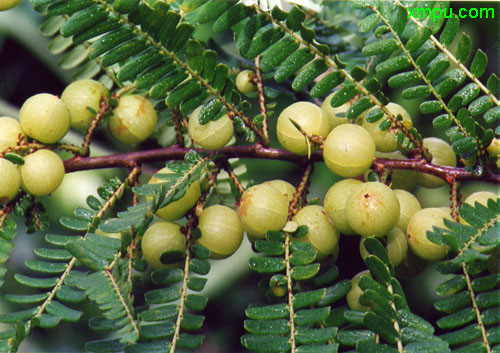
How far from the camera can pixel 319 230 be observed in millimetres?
761

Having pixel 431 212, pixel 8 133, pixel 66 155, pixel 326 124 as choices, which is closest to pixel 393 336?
pixel 431 212

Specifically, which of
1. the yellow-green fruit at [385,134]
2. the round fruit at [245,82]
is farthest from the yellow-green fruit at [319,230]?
the round fruit at [245,82]

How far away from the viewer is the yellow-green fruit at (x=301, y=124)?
0.79 meters

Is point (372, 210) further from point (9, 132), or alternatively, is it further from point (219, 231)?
point (9, 132)

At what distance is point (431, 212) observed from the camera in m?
0.75

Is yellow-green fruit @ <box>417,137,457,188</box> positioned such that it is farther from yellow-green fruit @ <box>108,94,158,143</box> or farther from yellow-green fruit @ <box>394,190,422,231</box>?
yellow-green fruit @ <box>108,94,158,143</box>

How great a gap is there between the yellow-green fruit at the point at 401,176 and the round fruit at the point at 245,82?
Answer: 0.23m

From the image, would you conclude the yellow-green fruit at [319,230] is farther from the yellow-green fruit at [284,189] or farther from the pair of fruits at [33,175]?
the pair of fruits at [33,175]

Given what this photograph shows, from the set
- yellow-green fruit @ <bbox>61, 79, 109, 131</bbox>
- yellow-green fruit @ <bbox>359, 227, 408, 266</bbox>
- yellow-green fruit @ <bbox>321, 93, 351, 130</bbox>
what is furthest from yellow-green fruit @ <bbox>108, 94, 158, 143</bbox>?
yellow-green fruit @ <bbox>359, 227, 408, 266</bbox>

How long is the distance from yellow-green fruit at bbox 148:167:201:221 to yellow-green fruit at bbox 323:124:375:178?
7.0 inches

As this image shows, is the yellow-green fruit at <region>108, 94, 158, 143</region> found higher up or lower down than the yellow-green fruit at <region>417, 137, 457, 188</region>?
higher up

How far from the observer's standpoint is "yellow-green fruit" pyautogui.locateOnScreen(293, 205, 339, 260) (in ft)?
2.49

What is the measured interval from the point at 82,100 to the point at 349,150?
40 cm

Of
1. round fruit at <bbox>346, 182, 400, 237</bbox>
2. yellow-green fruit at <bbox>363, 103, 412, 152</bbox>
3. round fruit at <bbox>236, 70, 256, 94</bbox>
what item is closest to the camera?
round fruit at <bbox>346, 182, 400, 237</bbox>
